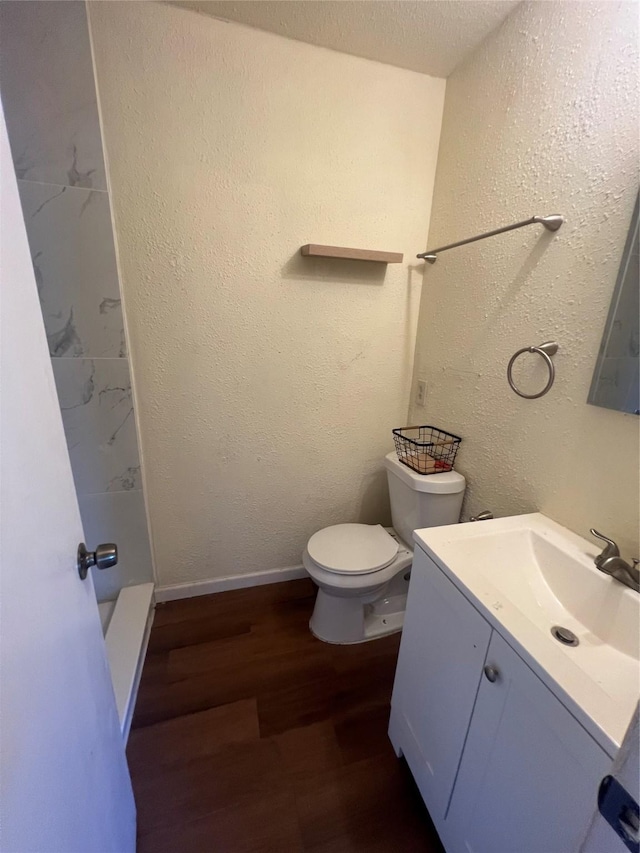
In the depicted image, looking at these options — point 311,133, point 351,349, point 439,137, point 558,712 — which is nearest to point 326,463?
point 351,349

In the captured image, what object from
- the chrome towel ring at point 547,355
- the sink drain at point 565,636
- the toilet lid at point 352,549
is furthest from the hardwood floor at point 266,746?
the chrome towel ring at point 547,355

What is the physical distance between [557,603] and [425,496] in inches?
21.7

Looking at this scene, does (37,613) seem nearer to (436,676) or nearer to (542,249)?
(436,676)

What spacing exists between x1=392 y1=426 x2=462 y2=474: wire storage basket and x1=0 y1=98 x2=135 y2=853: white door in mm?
1197

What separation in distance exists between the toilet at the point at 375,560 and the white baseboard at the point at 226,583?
347mm

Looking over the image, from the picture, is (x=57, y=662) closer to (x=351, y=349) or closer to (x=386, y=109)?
(x=351, y=349)

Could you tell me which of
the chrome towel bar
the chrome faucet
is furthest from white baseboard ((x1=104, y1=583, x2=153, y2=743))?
the chrome towel bar

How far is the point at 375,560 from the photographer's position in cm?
144

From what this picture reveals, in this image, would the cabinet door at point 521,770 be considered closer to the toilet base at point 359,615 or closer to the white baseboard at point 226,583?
the toilet base at point 359,615

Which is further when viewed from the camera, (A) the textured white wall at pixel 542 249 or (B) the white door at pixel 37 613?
(A) the textured white wall at pixel 542 249

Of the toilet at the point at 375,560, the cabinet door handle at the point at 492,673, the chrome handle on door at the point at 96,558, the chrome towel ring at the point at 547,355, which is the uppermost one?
the chrome towel ring at the point at 547,355

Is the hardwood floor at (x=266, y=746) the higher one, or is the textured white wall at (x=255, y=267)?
the textured white wall at (x=255, y=267)

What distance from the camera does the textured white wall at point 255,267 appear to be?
1.24 m

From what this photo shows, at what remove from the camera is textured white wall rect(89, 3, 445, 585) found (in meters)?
1.24
